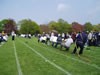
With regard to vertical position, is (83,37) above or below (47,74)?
above

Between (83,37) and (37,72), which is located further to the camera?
(83,37)

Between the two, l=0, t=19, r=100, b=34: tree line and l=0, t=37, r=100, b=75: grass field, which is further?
l=0, t=19, r=100, b=34: tree line

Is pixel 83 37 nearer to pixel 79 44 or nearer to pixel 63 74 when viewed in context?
pixel 79 44

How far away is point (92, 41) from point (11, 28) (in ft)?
305

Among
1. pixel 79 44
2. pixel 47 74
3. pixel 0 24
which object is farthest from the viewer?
pixel 0 24

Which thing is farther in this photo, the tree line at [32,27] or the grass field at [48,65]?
the tree line at [32,27]

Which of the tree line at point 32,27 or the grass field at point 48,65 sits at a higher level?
the tree line at point 32,27

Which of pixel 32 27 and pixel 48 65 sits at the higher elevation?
pixel 32 27

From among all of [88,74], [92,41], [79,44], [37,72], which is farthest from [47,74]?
[92,41]

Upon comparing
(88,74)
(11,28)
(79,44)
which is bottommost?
(88,74)

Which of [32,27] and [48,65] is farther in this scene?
[32,27]

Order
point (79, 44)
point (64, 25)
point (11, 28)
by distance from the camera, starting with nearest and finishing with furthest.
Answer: point (79, 44) → point (64, 25) → point (11, 28)

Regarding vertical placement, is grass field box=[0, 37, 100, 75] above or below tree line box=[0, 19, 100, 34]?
below

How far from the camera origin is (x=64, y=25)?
93500mm
